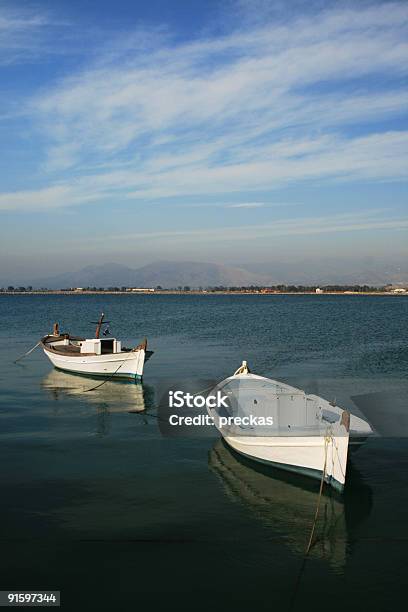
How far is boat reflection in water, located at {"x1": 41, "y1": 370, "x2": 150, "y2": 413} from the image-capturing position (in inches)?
1140

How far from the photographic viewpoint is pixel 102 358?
36094mm

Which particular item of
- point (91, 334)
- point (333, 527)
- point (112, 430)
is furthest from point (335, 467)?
point (91, 334)

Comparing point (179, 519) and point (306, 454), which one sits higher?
point (306, 454)

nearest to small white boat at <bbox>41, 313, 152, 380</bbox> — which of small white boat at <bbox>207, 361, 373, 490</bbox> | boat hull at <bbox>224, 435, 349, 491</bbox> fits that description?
small white boat at <bbox>207, 361, 373, 490</bbox>

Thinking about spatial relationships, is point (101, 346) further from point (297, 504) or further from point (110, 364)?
point (297, 504)

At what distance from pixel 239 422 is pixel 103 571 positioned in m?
9.08

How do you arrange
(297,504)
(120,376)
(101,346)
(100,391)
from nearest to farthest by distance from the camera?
(297,504)
(100,391)
(120,376)
(101,346)

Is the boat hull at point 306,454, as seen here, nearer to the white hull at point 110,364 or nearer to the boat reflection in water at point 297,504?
the boat reflection in water at point 297,504

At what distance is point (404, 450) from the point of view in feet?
66.8

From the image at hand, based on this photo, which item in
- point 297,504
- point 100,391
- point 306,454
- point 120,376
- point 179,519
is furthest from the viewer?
point 120,376

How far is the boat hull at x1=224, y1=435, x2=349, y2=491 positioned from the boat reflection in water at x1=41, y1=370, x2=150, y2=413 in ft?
35.3

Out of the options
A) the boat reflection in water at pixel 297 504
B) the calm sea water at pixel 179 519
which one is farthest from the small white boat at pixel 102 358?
the boat reflection in water at pixel 297 504

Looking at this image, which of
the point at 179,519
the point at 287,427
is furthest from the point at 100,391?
the point at 179,519

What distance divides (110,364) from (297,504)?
2197cm
